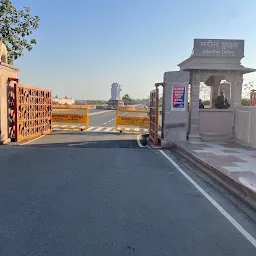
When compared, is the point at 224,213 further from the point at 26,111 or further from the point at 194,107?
the point at 26,111

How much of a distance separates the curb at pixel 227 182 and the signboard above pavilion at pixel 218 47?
5559 mm

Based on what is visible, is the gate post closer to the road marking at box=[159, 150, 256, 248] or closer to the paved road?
the paved road

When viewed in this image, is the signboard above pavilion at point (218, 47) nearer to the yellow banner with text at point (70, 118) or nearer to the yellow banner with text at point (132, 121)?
the yellow banner with text at point (132, 121)

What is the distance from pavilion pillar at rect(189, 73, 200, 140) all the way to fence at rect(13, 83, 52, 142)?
7.98 metres

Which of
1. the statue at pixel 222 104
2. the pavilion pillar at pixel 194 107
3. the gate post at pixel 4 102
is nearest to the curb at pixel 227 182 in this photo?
the pavilion pillar at pixel 194 107

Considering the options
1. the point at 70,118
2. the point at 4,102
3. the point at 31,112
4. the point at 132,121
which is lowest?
the point at 132,121

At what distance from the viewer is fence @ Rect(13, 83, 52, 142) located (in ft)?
43.6

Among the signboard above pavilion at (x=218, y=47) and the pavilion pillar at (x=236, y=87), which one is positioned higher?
the signboard above pavilion at (x=218, y=47)

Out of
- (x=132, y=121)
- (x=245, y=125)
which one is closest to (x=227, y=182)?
(x=245, y=125)

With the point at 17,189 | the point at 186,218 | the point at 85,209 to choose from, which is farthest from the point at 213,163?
the point at 17,189

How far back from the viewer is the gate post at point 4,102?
12.4 m

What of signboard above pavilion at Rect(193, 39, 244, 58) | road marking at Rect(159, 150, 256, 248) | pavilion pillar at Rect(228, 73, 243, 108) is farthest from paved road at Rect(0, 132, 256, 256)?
signboard above pavilion at Rect(193, 39, 244, 58)

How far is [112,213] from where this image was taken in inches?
191

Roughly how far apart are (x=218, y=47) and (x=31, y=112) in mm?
9707
